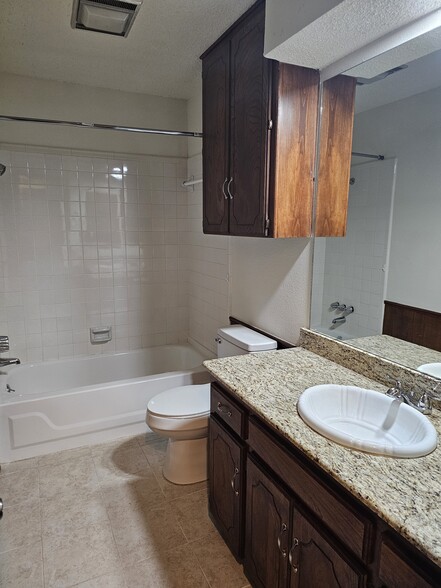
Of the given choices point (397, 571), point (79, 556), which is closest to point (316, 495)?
point (397, 571)

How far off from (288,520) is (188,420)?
95 centimetres

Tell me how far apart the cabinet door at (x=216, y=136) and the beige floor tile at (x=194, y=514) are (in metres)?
1.46

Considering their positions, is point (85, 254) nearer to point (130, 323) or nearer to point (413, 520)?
point (130, 323)

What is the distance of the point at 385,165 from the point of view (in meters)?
1.58

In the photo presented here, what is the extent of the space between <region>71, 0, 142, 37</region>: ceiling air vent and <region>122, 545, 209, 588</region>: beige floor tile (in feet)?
8.30

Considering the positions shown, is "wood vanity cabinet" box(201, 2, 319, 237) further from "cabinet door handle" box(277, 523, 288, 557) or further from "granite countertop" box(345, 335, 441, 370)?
"cabinet door handle" box(277, 523, 288, 557)

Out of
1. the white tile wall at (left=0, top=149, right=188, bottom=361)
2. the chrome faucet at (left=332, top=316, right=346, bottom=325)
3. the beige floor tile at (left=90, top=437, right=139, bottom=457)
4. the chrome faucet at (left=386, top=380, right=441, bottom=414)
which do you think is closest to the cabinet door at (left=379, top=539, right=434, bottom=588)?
the chrome faucet at (left=386, top=380, right=441, bottom=414)

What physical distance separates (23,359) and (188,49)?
252cm

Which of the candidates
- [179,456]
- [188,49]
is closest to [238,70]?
[188,49]

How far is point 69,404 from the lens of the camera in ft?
8.24

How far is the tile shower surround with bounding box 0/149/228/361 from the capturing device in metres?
2.90

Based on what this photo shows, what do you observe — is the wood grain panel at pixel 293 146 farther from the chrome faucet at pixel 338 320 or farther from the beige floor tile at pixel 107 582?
the beige floor tile at pixel 107 582

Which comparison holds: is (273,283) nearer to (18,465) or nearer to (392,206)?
(392,206)

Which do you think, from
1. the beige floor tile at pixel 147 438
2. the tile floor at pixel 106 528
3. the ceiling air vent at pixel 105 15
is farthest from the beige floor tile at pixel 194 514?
the ceiling air vent at pixel 105 15
